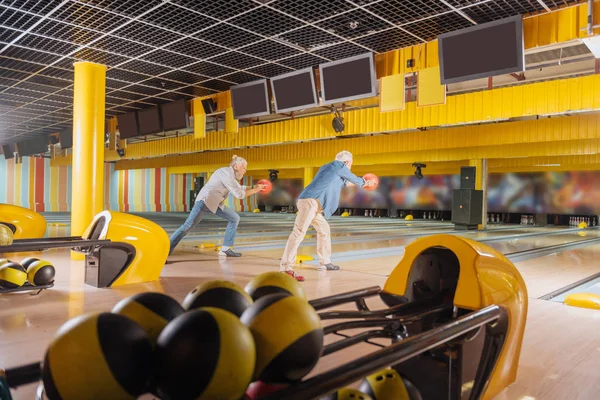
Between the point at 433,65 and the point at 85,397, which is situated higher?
the point at 433,65

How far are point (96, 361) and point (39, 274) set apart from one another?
338 cm

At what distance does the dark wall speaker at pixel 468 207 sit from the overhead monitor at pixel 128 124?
31.9 feet

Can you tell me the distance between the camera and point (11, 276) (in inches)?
151

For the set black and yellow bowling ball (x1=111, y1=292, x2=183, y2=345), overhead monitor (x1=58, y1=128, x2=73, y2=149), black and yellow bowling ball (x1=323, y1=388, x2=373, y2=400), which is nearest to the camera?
black and yellow bowling ball (x1=111, y1=292, x2=183, y2=345)

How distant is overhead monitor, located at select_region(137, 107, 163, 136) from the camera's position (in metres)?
10.3

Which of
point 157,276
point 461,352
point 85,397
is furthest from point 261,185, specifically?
point 85,397

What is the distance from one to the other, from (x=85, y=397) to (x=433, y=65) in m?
6.25

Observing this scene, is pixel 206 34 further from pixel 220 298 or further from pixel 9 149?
pixel 9 149

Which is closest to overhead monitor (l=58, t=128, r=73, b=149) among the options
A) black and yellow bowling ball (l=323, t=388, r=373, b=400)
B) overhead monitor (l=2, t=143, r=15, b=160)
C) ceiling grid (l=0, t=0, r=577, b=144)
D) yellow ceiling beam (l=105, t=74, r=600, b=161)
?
yellow ceiling beam (l=105, t=74, r=600, b=161)

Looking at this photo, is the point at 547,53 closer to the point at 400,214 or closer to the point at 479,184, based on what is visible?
the point at 479,184

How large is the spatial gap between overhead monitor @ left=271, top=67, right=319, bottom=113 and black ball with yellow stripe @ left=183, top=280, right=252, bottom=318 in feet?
20.0

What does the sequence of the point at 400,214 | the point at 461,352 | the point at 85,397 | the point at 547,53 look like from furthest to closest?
the point at 400,214, the point at 547,53, the point at 461,352, the point at 85,397

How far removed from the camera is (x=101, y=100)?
6766 mm

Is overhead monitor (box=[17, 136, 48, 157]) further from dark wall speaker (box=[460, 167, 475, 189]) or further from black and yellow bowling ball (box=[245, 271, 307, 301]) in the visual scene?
black and yellow bowling ball (box=[245, 271, 307, 301])
